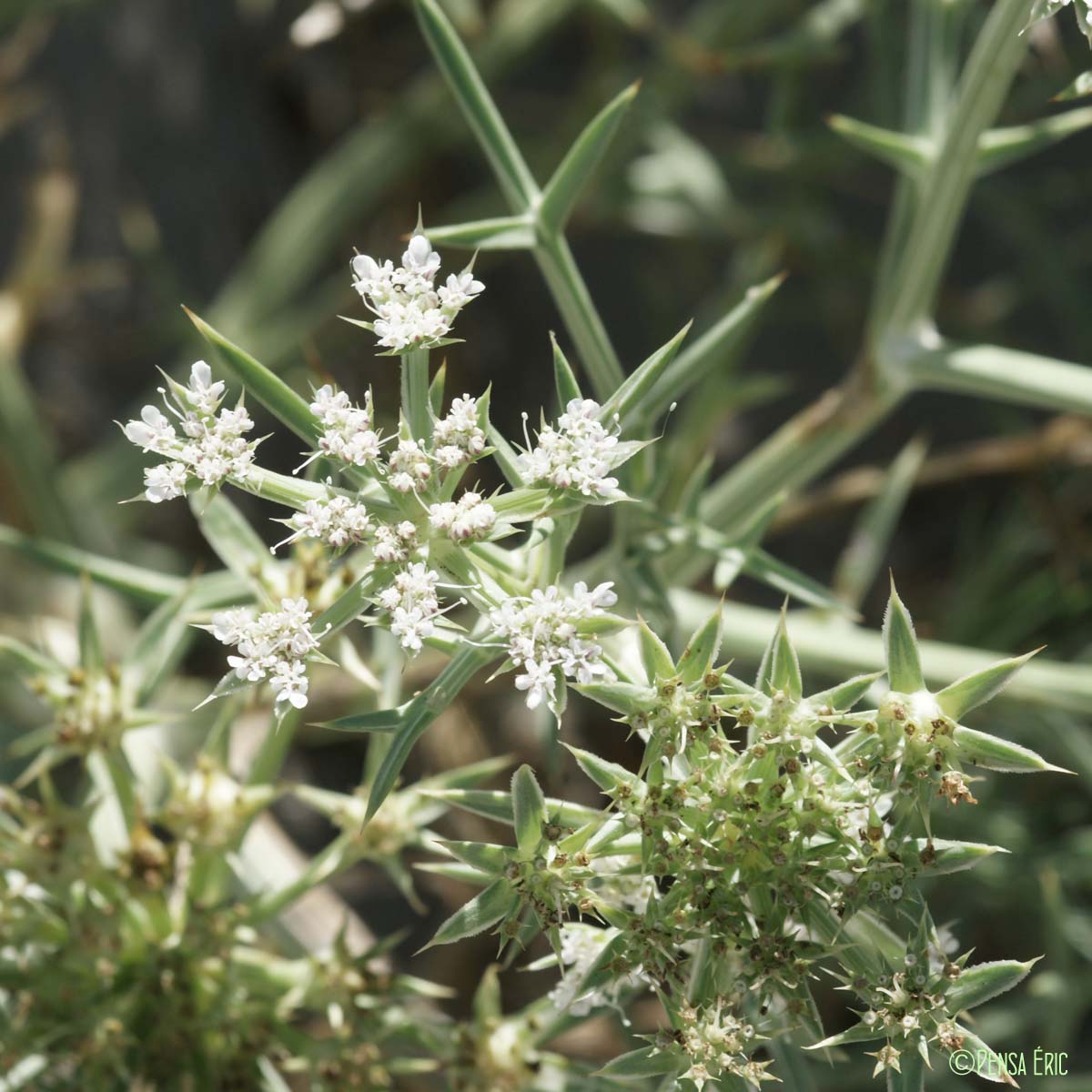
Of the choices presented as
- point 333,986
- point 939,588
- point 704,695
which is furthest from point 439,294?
point 939,588

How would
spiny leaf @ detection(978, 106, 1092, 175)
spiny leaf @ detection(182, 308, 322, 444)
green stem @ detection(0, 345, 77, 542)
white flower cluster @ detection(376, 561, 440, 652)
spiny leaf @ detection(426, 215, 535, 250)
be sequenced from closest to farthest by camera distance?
white flower cluster @ detection(376, 561, 440, 652) < spiny leaf @ detection(182, 308, 322, 444) < spiny leaf @ detection(426, 215, 535, 250) < spiny leaf @ detection(978, 106, 1092, 175) < green stem @ detection(0, 345, 77, 542)

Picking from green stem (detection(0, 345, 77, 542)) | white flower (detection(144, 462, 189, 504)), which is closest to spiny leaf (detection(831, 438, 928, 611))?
white flower (detection(144, 462, 189, 504))

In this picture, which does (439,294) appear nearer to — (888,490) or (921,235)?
(921,235)

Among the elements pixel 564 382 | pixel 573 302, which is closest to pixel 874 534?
pixel 573 302

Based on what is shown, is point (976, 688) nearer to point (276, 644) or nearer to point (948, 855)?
point (948, 855)

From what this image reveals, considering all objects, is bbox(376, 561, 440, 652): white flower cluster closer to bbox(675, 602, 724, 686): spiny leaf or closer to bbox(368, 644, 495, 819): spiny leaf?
bbox(368, 644, 495, 819): spiny leaf

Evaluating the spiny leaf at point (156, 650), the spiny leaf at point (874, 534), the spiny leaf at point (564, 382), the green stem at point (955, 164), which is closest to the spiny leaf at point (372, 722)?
the spiny leaf at point (564, 382)

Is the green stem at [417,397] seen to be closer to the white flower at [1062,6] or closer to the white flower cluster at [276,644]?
the white flower cluster at [276,644]
